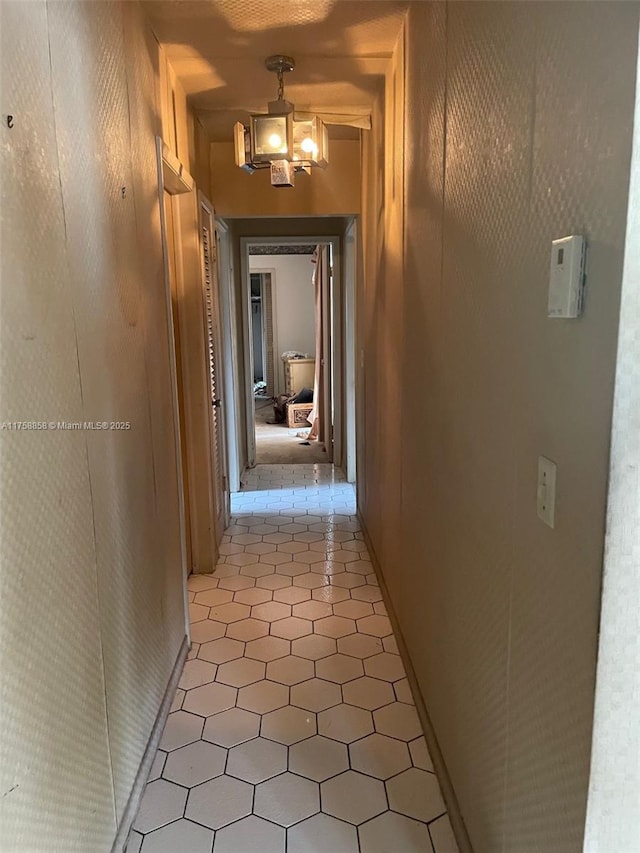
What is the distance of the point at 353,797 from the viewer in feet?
5.50

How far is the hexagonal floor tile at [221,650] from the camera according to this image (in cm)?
238

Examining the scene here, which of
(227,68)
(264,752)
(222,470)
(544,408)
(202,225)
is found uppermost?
(227,68)

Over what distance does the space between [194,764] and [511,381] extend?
4.99 feet

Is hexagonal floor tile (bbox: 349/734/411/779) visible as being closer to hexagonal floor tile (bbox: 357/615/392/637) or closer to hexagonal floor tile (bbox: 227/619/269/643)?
hexagonal floor tile (bbox: 357/615/392/637)

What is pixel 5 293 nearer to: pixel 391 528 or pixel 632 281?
pixel 632 281

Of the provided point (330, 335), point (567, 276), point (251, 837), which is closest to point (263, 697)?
point (251, 837)

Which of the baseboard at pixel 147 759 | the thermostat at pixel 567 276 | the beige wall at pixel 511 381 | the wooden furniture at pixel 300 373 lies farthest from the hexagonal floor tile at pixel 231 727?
the wooden furniture at pixel 300 373

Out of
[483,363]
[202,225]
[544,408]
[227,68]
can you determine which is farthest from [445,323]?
[202,225]

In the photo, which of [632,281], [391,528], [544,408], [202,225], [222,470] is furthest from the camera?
[222,470]

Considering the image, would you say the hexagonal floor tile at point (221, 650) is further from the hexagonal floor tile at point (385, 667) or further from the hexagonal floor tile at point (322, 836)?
the hexagonal floor tile at point (322, 836)

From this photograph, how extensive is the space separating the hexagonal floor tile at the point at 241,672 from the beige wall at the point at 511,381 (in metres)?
0.65

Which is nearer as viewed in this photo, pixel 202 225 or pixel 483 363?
pixel 483 363

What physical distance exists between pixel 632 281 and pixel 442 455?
978 mm

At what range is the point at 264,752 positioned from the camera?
73.4 inches
